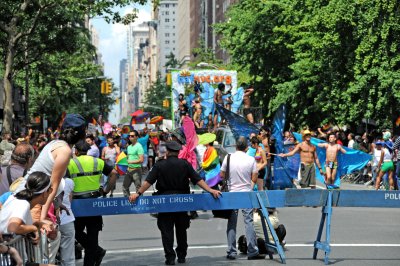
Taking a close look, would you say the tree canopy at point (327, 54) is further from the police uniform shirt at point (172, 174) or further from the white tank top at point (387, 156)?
the police uniform shirt at point (172, 174)

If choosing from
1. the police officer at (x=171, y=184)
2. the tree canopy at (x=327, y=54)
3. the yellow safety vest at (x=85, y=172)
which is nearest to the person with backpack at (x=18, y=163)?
the yellow safety vest at (x=85, y=172)

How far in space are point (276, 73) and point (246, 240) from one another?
40.6m

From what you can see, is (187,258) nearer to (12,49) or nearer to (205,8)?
(12,49)

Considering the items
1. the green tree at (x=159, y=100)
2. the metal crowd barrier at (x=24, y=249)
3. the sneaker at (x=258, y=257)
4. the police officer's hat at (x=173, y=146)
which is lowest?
the green tree at (x=159, y=100)

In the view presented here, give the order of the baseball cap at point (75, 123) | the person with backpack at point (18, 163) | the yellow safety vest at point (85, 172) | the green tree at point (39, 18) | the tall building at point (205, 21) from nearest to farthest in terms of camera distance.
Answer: the baseball cap at point (75, 123) → the person with backpack at point (18, 163) → the yellow safety vest at point (85, 172) → the green tree at point (39, 18) → the tall building at point (205, 21)

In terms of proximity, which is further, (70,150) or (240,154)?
(240,154)

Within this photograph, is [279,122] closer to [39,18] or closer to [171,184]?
[171,184]

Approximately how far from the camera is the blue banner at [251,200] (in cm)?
1234

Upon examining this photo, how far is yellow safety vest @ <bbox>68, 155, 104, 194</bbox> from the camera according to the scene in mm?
11172

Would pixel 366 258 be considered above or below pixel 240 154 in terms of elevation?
below

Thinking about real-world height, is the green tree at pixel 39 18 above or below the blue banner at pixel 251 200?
above

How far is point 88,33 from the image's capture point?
38938 mm

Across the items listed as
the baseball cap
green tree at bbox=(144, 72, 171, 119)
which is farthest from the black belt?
green tree at bbox=(144, 72, 171, 119)

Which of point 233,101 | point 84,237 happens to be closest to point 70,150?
point 84,237
